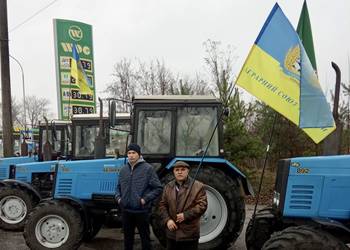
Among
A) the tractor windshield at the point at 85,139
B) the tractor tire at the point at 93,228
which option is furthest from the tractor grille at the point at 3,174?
the tractor tire at the point at 93,228

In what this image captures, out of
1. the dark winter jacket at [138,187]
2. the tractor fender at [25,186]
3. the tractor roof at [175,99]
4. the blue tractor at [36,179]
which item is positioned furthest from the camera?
the tractor fender at [25,186]

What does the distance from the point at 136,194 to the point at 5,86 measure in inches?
363

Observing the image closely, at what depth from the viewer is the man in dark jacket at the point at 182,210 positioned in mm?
5164

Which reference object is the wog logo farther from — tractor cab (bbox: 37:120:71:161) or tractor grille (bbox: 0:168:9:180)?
tractor grille (bbox: 0:168:9:180)

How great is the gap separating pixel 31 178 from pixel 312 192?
277 inches

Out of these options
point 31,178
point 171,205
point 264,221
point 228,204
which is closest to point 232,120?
point 31,178

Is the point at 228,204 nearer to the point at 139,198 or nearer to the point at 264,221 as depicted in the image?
the point at 264,221

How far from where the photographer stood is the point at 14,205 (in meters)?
9.78

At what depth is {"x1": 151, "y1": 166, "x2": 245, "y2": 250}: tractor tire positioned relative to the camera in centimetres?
713

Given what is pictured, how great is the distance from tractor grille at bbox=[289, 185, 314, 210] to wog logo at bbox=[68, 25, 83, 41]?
13.2m

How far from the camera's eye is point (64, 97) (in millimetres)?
16438

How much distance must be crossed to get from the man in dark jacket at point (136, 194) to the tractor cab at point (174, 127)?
120 cm

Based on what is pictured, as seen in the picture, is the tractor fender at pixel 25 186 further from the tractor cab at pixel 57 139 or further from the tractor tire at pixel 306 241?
the tractor tire at pixel 306 241

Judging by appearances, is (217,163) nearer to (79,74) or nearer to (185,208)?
(185,208)
